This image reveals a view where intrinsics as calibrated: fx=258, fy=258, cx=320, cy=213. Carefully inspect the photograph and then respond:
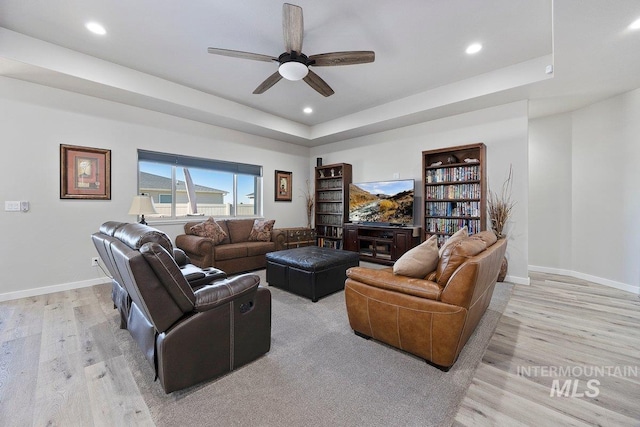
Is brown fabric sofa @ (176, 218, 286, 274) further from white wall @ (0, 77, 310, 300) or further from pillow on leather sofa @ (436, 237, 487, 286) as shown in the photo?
pillow on leather sofa @ (436, 237, 487, 286)

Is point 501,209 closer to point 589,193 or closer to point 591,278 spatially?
point 589,193

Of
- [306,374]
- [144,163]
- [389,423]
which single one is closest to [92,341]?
[306,374]

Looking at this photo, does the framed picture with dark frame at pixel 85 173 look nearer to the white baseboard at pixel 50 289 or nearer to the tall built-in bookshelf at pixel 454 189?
the white baseboard at pixel 50 289

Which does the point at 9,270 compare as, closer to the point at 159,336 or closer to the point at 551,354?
the point at 159,336

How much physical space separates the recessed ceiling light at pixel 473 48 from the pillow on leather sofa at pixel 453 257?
8.37 ft

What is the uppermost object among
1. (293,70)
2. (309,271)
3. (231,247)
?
(293,70)

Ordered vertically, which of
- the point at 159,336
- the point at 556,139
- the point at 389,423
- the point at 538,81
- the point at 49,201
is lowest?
the point at 389,423

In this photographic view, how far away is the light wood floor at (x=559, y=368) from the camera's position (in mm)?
1460

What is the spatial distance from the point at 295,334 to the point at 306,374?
577mm

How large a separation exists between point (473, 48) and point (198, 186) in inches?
193

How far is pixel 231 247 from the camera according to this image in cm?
436

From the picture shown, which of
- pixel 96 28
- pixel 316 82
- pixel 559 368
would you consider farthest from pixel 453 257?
pixel 96 28

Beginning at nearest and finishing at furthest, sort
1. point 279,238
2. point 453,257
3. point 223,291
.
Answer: point 223,291, point 453,257, point 279,238

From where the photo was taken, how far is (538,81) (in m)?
3.30
